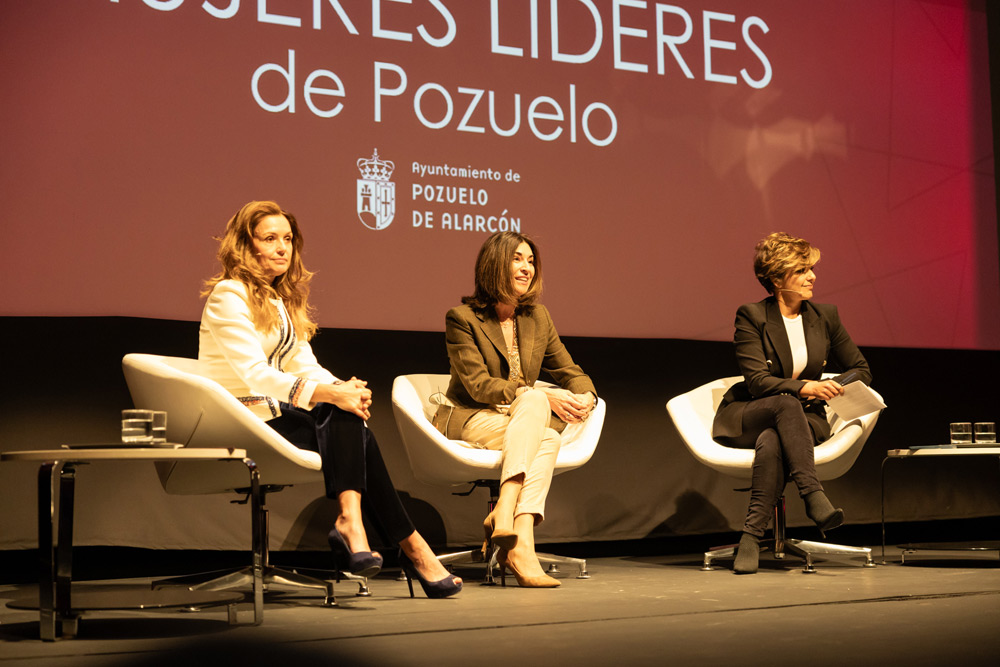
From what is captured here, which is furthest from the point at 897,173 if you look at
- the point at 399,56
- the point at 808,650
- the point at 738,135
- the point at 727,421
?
the point at 808,650

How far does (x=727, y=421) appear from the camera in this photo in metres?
4.08

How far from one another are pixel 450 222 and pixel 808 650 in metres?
2.61

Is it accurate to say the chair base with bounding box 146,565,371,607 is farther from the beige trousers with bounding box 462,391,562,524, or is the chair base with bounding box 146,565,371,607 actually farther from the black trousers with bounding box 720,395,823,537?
the black trousers with bounding box 720,395,823,537

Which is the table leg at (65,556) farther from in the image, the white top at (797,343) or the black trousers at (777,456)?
the white top at (797,343)

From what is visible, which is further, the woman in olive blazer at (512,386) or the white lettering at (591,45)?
the white lettering at (591,45)

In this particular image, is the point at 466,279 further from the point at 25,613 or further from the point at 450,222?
the point at 25,613

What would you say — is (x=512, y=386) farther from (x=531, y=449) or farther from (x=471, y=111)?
(x=471, y=111)

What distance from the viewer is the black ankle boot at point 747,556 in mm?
3773

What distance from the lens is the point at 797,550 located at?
12.8ft

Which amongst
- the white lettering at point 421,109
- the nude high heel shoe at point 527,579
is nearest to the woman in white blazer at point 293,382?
the nude high heel shoe at point 527,579

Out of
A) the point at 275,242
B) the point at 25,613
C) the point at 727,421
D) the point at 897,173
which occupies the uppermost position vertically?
the point at 897,173

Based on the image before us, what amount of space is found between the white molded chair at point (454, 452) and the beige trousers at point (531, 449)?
0.12m

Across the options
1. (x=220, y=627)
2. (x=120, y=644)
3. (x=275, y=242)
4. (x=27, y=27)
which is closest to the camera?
(x=120, y=644)

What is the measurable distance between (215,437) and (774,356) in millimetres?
2047
